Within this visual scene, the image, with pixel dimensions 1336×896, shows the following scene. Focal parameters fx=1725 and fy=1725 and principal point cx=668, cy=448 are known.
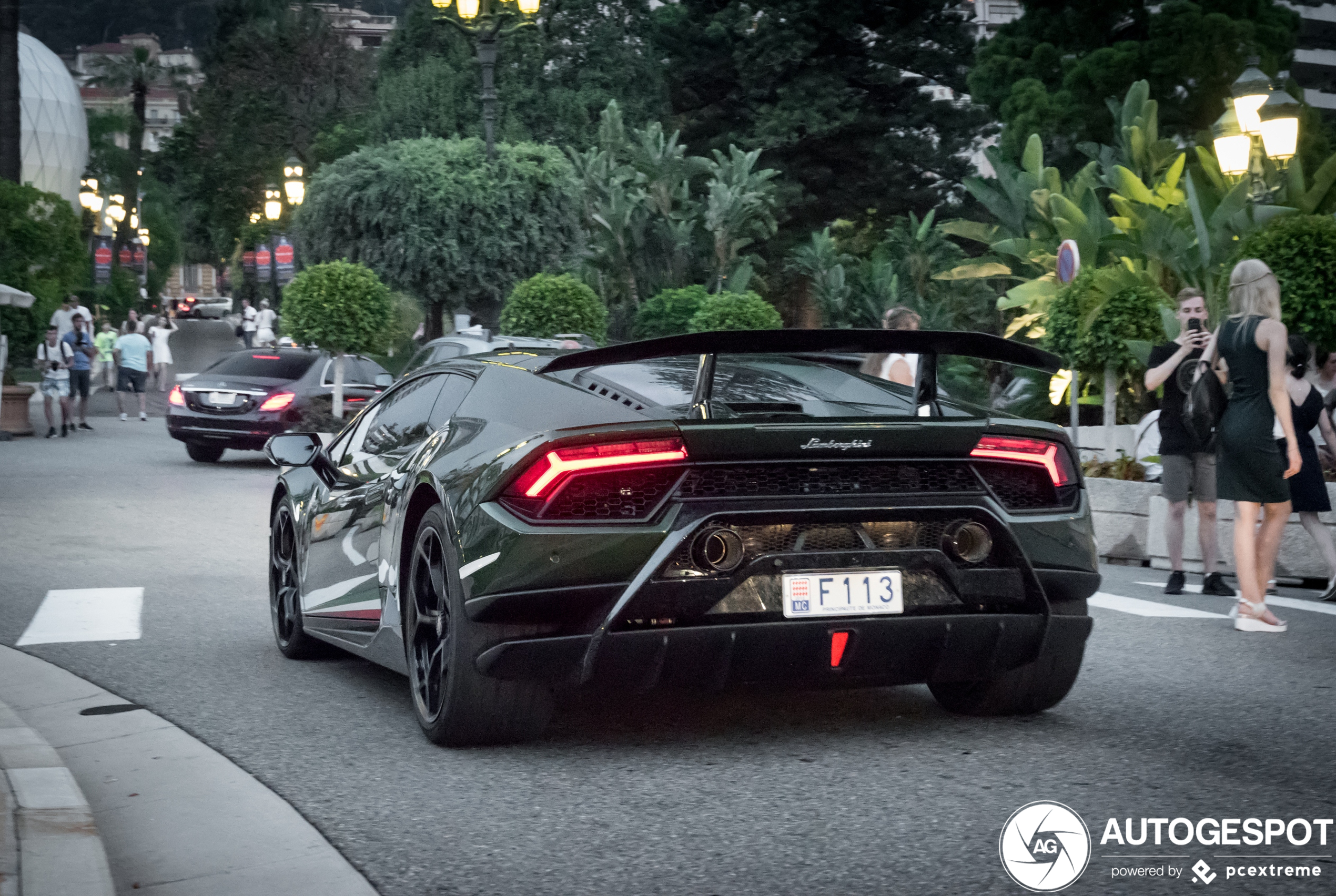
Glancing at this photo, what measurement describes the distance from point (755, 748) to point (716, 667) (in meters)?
0.53

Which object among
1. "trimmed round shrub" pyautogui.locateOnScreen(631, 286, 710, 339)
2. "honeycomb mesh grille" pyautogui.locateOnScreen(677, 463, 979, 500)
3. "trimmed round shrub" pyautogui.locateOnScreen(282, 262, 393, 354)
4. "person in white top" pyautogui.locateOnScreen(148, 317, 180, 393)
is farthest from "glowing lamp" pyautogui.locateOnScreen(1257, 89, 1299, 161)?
"person in white top" pyautogui.locateOnScreen(148, 317, 180, 393)

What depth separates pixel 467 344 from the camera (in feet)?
57.0

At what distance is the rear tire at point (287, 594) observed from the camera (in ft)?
25.1

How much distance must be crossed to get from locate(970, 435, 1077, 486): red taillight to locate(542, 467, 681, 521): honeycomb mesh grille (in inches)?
40.3

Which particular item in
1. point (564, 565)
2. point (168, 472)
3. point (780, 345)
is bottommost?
point (168, 472)

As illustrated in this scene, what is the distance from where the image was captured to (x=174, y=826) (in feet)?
15.9

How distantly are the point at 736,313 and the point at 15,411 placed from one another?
11.4m

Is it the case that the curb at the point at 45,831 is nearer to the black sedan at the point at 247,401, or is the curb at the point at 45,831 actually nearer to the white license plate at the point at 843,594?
the white license plate at the point at 843,594

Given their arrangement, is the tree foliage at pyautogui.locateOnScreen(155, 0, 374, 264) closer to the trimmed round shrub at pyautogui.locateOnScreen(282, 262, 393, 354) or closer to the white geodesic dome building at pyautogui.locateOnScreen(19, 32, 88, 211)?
the white geodesic dome building at pyautogui.locateOnScreen(19, 32, 88, 211)

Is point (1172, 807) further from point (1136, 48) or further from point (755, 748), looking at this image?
point (1136, 48)

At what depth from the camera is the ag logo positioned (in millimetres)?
4141

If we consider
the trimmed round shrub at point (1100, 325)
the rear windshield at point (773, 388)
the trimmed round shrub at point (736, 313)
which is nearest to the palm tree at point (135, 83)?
the trimmed round shrub at point (736, 313)

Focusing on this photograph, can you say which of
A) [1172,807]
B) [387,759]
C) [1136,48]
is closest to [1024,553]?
[1172,807]

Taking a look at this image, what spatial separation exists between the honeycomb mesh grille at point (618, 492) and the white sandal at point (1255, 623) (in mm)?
4579
